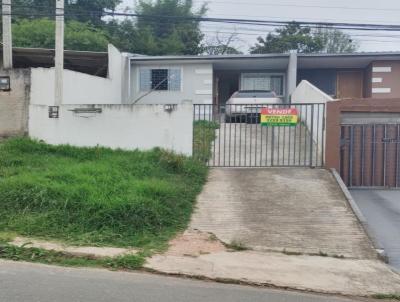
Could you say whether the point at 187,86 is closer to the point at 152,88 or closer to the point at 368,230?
the point at 152,88

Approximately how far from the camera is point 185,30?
123 feet

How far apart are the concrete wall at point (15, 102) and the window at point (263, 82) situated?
40.6 feet

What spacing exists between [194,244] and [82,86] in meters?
10.6

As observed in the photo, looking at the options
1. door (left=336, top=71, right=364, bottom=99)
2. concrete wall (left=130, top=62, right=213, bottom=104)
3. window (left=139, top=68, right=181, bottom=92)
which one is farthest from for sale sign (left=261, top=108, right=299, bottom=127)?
door (left=336, top=71, right=364, bottom=99)

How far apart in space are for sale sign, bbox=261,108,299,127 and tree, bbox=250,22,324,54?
30.2 metres

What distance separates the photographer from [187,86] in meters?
22.1

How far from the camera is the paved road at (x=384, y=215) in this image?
27.3ft

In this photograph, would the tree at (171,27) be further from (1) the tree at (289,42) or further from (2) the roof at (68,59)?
(2) the roof at (68,59)

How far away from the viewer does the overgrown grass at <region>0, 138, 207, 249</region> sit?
8.13 m

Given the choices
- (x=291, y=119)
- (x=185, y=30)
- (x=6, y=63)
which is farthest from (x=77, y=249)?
(x=185, y=30)

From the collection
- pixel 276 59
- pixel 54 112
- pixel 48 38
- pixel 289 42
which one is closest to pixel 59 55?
pixel 54 112

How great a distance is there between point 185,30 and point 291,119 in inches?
1033

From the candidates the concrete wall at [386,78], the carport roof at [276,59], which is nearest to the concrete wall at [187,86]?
the carport roof at [276,59]

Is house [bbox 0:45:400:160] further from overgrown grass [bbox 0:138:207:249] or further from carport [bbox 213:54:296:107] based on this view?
overgrown grass [bbox 0:138:207:249]
